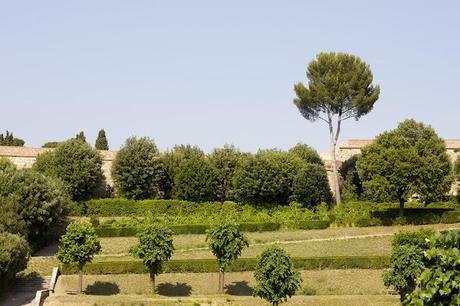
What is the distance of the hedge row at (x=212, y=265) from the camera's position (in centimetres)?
3853

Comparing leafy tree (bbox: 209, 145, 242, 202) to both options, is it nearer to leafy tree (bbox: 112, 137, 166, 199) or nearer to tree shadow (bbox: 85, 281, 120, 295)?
leafy tree (bbox: 112, 137, 166, 199)

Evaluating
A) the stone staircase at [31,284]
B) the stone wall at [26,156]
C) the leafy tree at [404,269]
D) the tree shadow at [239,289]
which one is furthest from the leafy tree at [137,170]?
the leafy tree at [404,269]

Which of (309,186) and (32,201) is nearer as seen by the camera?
(32,201)

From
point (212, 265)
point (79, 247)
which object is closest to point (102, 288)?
point (79, 247)

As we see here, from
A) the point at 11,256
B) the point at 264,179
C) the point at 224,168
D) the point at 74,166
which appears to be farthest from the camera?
the point at 224,168

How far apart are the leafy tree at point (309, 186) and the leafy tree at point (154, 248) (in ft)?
77.2

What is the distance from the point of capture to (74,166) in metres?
56.3

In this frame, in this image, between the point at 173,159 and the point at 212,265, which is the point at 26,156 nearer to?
the point at 173,159

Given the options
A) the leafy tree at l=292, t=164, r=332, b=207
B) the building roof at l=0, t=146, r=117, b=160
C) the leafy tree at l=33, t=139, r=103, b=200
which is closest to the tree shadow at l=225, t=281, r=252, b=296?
the leafy tree at l=292, t=164, r=332, b=207

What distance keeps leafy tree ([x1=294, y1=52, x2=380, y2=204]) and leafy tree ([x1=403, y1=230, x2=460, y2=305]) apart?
52.8m

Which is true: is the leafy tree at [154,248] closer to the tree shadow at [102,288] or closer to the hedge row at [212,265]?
the hedge row at [212,265]

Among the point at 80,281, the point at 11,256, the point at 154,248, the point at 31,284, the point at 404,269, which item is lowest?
the point at 31,284

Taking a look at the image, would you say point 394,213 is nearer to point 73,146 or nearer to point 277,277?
point 277,277

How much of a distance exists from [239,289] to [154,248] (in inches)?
227
